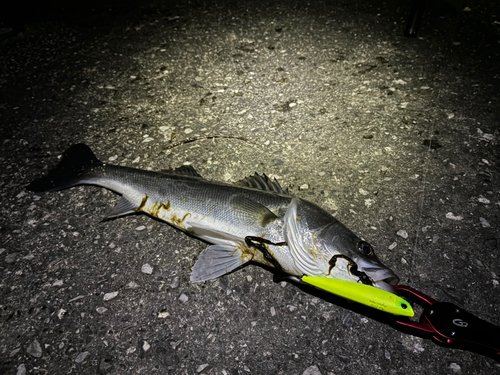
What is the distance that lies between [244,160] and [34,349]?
2.21 metres

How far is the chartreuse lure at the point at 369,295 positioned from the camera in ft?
6.32

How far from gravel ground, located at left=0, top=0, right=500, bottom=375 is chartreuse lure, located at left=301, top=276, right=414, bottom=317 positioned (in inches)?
13.8

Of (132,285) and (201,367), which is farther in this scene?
(132,285)

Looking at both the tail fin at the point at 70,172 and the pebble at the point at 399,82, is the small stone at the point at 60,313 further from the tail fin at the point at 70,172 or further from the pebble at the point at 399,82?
the pebble at the point at 399,82

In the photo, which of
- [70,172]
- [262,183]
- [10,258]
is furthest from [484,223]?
[10,258]

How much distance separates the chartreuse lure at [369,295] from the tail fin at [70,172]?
221 cm

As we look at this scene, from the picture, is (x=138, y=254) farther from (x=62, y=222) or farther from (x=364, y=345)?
(x=364, y=345)

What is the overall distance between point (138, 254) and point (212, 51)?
11.1 ft

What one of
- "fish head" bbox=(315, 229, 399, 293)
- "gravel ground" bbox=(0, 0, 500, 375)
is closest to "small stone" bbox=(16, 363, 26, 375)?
"gravel ground" bbox=(0, 0, 500, 375)

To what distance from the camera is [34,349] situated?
222cm

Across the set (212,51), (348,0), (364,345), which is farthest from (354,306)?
(348,0)

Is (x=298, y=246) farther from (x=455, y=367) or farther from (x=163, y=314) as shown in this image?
(x=455, y=367)

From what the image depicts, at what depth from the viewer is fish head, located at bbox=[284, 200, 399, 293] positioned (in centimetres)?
214

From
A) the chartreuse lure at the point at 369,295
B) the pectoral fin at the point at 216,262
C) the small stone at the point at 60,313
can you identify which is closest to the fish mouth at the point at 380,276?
the chartreuse lure at the point at 369,295
